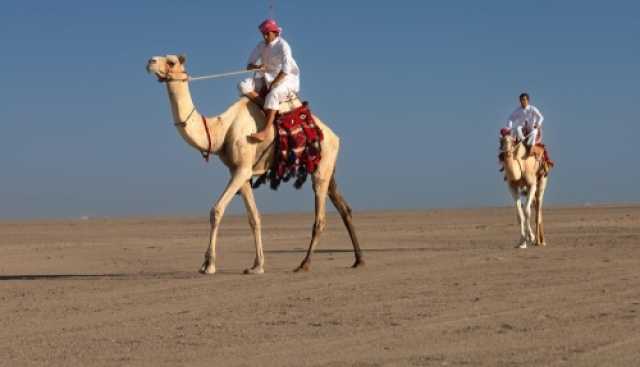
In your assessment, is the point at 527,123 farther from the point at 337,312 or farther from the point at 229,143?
the point at 337,312

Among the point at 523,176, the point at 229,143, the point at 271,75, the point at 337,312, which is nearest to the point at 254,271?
the point at 229,143

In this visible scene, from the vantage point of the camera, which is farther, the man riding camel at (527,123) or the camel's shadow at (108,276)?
the man riding camel at (527,123)

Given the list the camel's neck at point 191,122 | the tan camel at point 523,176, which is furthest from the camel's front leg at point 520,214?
the camel's neck at point 191,122

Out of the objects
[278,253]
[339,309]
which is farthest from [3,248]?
[339,309]

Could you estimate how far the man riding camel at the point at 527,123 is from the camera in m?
22.1

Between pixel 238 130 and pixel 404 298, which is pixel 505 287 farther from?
pixel 238 130

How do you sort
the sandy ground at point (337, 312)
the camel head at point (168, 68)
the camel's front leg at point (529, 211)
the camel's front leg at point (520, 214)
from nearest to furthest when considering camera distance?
1. the sandy ground at point (337, 312)
2. the camel head at point (168, 68)
3. the camel's front leg at point (520, 214)
4. the camel's front leg at point (529, 211)

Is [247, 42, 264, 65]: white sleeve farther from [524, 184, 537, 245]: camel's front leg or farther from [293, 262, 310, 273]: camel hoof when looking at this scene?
[524, 184, 537, 245]: camel's front leg

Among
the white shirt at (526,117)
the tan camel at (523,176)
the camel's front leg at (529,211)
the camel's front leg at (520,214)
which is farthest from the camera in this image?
the white shirt at (526,117)

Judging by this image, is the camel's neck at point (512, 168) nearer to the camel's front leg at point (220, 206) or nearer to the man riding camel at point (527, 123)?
the man riding camel at point (527, 123)

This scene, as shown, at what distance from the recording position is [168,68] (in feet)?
45.1

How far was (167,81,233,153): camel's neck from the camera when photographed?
13.9 metres

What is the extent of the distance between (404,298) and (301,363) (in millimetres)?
3608

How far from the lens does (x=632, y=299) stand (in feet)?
33.9
